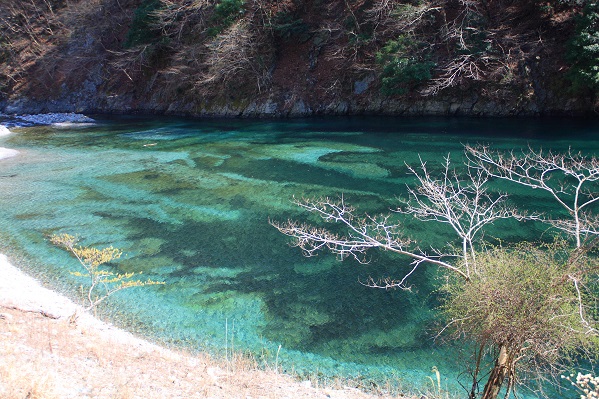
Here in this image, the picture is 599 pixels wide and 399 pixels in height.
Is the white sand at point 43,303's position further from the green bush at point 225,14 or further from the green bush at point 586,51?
the green bush at point 225,14

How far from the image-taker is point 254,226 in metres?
14.0

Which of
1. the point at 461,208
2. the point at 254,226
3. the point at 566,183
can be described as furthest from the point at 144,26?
the point at 461,208

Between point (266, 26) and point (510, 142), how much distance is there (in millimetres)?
19795

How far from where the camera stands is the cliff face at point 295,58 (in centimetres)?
2520

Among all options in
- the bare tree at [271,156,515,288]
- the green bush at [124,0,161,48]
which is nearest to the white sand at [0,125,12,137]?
the green bush at [124,0,161,48]

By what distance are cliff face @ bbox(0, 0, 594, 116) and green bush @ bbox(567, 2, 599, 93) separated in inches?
26.6

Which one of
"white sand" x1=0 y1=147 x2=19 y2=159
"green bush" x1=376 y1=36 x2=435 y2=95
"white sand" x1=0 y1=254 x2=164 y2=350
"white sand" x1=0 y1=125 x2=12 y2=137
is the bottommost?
"white sand" x1=0 y1=254 x2=164 y2=350

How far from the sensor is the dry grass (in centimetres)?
588

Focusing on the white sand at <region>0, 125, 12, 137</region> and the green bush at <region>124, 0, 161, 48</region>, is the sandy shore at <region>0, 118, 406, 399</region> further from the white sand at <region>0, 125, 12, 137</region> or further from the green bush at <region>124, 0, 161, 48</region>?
the green bush at <region>124, 0, 161, 48</region>

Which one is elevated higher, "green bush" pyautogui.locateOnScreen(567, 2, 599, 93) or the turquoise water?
"green bush" pyautogui.locateOnScreen(567, 2, 599, 93)

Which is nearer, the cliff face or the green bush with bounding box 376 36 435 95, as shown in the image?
the cliff face

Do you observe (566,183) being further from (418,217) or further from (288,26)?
(288,26)

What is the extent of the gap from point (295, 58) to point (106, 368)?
30.6 meters

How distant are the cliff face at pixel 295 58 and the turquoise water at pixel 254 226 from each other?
2.24m
